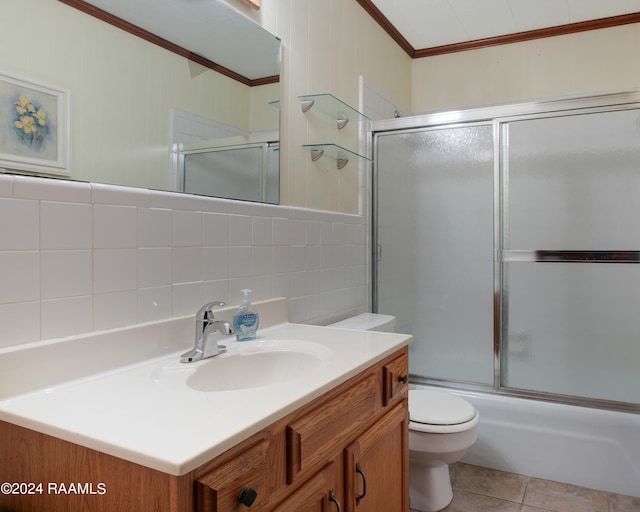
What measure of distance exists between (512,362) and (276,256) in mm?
1390

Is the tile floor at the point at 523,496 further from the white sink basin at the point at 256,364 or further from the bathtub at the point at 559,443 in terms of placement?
the white sink basin at the point at 256,364

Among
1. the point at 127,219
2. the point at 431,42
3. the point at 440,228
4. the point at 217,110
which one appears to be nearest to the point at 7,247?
the point at 127,219

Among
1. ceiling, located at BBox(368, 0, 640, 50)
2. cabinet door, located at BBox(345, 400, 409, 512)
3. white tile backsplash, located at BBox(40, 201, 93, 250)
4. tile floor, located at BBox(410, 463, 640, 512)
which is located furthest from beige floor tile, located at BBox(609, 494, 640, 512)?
ceiling, located at BBox(368, 0, 640, 50)

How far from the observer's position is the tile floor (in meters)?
1.93

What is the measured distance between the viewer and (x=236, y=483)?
0.75 meters

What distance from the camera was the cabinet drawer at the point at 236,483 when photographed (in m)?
0.69

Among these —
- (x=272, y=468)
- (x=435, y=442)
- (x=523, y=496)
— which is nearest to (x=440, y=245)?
(x=435, y=442)

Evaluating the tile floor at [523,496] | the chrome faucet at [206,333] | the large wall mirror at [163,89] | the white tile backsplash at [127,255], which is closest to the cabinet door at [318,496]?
the chrome faucet at [206,333]

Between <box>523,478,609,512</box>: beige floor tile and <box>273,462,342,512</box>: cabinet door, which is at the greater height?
<box>273,462,342,512</box>: cabinet door

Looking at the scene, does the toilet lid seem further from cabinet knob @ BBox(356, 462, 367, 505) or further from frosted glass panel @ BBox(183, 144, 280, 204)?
frosted glass panel @ BBox(183, 144, 280, 204)

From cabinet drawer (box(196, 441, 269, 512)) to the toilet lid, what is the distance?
1.19 m

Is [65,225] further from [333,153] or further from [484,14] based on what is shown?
[484,14]

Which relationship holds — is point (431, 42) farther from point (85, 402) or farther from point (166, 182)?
point (85, 402)

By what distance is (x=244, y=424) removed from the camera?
0.76 metres
